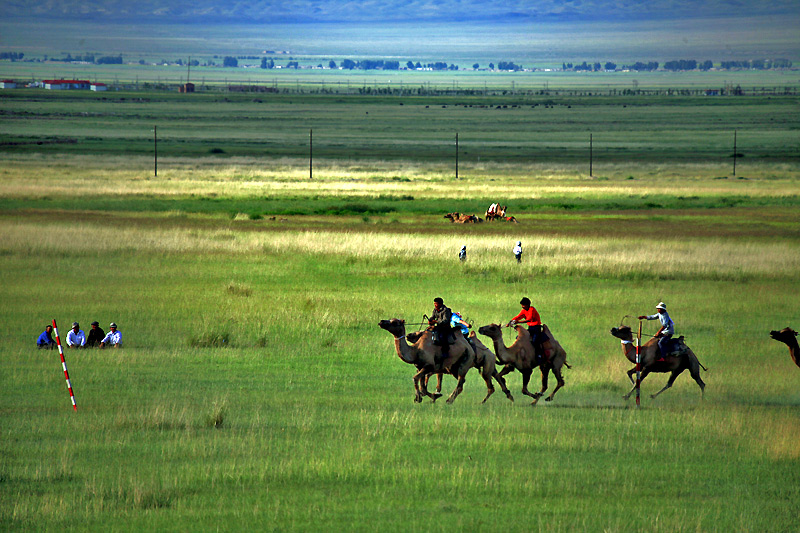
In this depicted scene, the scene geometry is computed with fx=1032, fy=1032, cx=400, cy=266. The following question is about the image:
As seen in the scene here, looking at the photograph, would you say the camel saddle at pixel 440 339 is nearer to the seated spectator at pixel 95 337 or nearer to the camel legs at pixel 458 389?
the camel legs at pixel 458 389

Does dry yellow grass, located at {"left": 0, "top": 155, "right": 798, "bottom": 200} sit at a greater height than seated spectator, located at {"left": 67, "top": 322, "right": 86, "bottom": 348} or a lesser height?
greater

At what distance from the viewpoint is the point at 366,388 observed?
1900 cm

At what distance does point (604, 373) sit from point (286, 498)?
1020 centimetres

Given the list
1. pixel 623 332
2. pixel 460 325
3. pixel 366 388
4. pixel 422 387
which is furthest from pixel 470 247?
pixel 460 325

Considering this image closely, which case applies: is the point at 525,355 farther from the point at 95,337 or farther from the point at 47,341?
the point at 47,341

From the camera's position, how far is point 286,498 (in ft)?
40.0

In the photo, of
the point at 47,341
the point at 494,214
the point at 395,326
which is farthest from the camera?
the point at 494,214

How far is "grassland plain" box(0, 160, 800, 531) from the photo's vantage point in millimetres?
12055

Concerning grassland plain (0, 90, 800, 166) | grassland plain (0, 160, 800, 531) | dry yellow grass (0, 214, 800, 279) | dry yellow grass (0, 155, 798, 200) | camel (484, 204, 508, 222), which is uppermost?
grassland plain (0, 90, 800, 166)

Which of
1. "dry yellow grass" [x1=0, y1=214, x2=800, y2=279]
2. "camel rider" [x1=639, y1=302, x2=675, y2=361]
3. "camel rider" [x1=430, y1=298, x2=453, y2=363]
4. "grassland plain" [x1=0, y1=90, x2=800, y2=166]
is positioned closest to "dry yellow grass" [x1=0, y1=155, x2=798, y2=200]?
"grassland plain" [x1=0, y1=90, x2=800, y2=166]

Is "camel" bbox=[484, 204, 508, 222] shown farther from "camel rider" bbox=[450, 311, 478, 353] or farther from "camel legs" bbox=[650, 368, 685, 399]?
"camel rider" bbox=[450, 311, 478, 353]

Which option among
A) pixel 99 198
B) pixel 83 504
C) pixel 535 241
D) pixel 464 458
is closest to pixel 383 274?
pixel 535 241

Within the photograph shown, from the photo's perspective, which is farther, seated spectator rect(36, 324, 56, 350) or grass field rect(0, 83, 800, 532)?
seated spectator rect(36, 324, 56, 350)

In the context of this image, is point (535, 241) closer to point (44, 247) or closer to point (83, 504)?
point (44, 247)
